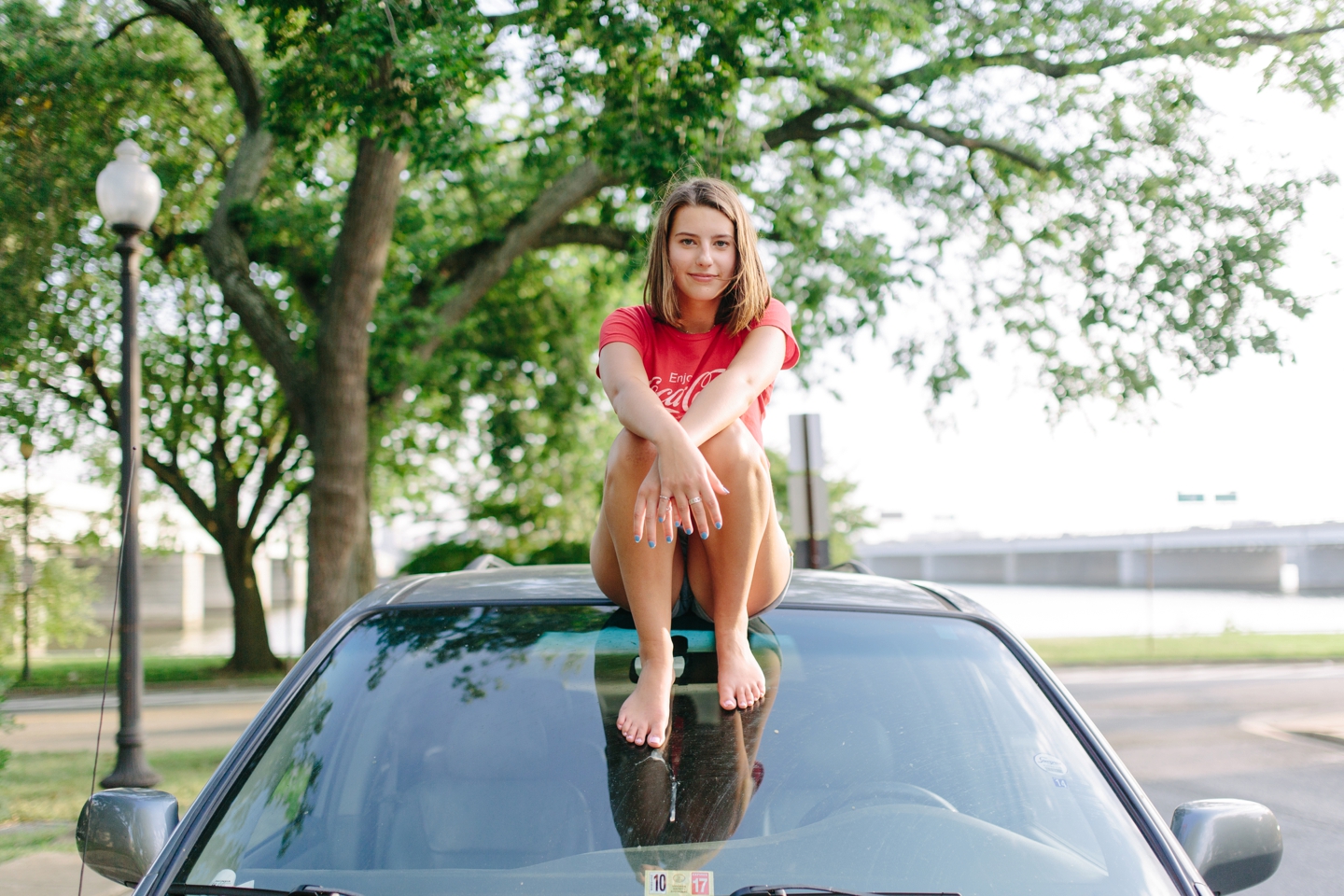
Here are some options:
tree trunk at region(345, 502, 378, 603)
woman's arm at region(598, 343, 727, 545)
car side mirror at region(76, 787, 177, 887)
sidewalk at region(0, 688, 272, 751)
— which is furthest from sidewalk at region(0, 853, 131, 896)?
woman's arm at region(598, 343, 727, 545)

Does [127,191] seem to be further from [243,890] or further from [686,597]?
[243,890]

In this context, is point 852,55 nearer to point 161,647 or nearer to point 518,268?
point 518,268

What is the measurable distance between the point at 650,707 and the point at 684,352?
862 millimetres

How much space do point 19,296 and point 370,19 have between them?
6786 millimetres

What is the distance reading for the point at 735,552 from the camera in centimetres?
206

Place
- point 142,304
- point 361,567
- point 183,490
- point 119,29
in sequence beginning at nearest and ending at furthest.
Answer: point 119,29, point 361,567, point 142,304, point 183,490

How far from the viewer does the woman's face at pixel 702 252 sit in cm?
238

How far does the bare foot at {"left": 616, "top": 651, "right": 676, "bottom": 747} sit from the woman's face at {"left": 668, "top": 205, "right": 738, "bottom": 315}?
0.83 m

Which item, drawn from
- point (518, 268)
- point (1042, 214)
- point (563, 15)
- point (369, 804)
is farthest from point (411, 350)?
point (369, 804)

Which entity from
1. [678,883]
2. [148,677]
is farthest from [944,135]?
[148,677]

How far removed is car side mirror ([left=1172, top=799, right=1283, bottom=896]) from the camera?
184cm

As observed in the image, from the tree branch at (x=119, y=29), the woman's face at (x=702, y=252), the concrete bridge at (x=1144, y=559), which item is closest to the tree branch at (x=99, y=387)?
the tree branch at (x=119, y=29)

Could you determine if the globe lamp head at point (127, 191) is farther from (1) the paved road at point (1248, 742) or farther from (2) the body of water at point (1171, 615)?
(2) the body of water at point (1171, 615)

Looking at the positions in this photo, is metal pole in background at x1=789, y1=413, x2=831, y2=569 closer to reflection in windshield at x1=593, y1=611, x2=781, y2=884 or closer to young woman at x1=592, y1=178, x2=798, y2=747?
young woman at x1=592, y1=178, x2=798, y2=747
